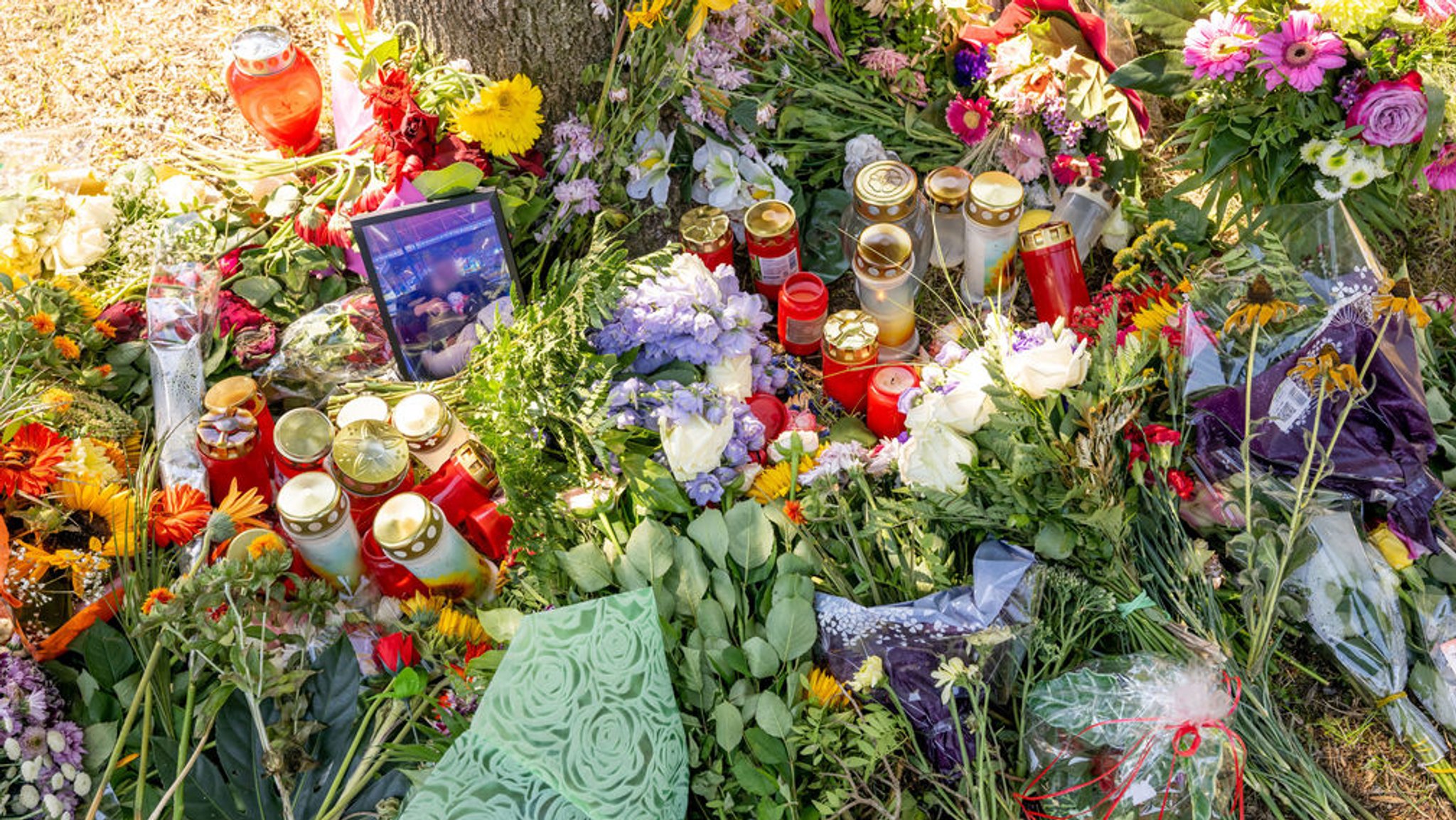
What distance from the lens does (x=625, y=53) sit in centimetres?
250

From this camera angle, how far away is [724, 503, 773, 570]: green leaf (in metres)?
1.95

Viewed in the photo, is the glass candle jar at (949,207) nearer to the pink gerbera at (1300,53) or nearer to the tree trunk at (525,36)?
the pink gerbera at (1300,53)

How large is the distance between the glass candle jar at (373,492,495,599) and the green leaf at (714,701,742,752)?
0.57m

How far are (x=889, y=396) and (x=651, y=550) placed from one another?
2.00 ft

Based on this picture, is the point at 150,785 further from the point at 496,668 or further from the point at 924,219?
the point at 924,219

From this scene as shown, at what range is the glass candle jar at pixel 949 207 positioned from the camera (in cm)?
250

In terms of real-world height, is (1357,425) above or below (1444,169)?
below

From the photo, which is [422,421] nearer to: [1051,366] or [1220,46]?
[1051,366]

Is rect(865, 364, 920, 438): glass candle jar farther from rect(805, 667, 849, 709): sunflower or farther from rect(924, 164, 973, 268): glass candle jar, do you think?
rect(805, 667, 849, 709): sunflower

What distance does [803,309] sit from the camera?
239cm

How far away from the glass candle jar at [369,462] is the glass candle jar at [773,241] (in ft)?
3.01

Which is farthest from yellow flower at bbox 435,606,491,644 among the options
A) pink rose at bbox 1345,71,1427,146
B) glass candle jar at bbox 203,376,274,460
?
pink rose at bbox 1345,71,1427,146

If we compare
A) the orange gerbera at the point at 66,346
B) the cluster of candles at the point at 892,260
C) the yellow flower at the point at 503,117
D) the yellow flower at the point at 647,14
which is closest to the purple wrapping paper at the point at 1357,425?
the cluster of candles at the point at 892,260

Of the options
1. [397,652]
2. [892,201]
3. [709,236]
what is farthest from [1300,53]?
[397,652]
